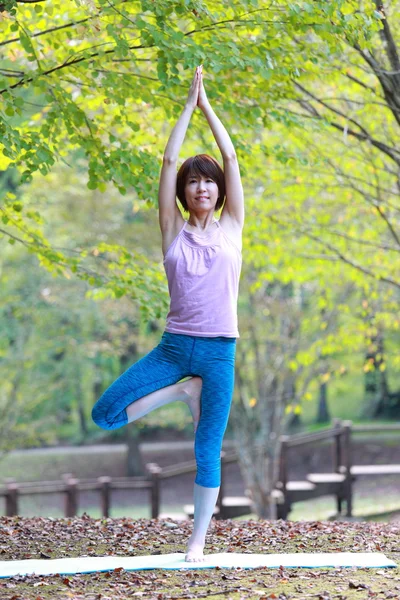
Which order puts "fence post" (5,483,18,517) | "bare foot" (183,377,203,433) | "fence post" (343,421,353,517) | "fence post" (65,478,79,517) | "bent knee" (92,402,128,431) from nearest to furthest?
"bent knee" (92,402,128,431) → "bare foot" (183,377,203,433) → "fence post" (5,483,18,517) → "fence post" (65,478,79,517) → "fence post" (343,421,353,517)

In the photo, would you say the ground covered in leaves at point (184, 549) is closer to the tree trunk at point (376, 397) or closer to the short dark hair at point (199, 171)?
the short dark hair at point (199, 171)

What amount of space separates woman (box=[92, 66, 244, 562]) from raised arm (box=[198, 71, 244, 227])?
8 centimetres

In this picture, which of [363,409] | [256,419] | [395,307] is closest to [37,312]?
[256,419]

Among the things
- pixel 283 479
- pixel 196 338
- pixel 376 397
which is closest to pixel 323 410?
pixel 376 397

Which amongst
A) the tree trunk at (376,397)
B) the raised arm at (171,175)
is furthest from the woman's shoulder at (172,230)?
the tree trunk at (376,397)

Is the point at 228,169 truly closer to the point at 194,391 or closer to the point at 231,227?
the point at 231,227

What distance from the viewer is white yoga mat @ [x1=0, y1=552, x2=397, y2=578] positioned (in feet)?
14.1

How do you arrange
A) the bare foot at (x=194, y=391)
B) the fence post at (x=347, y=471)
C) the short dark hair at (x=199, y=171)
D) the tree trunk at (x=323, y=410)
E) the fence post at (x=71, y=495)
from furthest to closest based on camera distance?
the tree trunk at (x=323, y=410), the fence post at (x=347, y=471), the fence post at (x=71, y=495), the short dark hair at (x=199, y=171), the bare foot at (x=194, y=391)

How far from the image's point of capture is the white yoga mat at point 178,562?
430cm

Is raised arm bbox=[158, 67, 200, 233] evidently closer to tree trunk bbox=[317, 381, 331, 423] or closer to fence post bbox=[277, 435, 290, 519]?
fence post bbox=[277, 435, 290, 519]

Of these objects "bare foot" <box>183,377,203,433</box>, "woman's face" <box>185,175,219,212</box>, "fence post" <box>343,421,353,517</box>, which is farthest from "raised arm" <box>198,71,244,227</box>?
"fence post" <box>343,421,353,517</box>

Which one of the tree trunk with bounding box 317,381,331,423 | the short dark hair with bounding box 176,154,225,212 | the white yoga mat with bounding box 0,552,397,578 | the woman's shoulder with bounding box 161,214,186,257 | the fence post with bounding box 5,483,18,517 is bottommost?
the fence post with bounding box 5,483,18,517

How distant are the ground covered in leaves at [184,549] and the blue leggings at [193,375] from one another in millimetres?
580

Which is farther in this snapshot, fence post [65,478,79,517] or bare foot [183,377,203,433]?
fence post [65,478,79,517]
